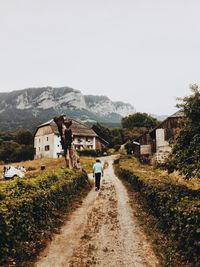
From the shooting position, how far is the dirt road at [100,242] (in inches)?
359

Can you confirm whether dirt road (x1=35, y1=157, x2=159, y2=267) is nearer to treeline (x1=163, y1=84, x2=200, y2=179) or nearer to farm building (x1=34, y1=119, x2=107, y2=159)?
treeline (x1=163, y1=84, x2=200, y2=179)

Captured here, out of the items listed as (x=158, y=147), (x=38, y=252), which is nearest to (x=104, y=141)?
(x=158, y=147)

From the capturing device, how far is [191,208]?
8828mm

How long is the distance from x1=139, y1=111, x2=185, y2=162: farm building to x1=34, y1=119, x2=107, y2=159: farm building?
27953mm

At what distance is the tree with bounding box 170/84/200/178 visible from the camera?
1523 cm

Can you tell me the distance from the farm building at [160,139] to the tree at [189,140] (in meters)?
34.0

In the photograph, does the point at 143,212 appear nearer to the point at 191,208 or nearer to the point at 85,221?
the point at 85,221

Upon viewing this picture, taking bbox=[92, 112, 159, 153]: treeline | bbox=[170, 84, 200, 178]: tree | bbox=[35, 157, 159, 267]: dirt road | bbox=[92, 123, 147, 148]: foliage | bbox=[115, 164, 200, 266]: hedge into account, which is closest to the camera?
bbox=[115, 164, 200, 266]: hedge

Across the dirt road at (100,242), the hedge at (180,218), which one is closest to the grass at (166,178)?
the dirt road at (100,242)

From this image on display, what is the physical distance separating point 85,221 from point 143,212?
9.19 ft

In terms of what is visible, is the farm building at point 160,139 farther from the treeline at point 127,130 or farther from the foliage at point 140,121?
the foliage at point 140,121

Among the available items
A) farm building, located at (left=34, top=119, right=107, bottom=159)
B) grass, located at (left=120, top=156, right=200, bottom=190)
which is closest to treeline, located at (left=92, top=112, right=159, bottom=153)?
farm building, located at (left=34, top=119, right=107, bottom=159)

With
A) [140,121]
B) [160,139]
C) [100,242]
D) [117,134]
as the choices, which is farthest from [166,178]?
[140,121]

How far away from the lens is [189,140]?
1594cm
